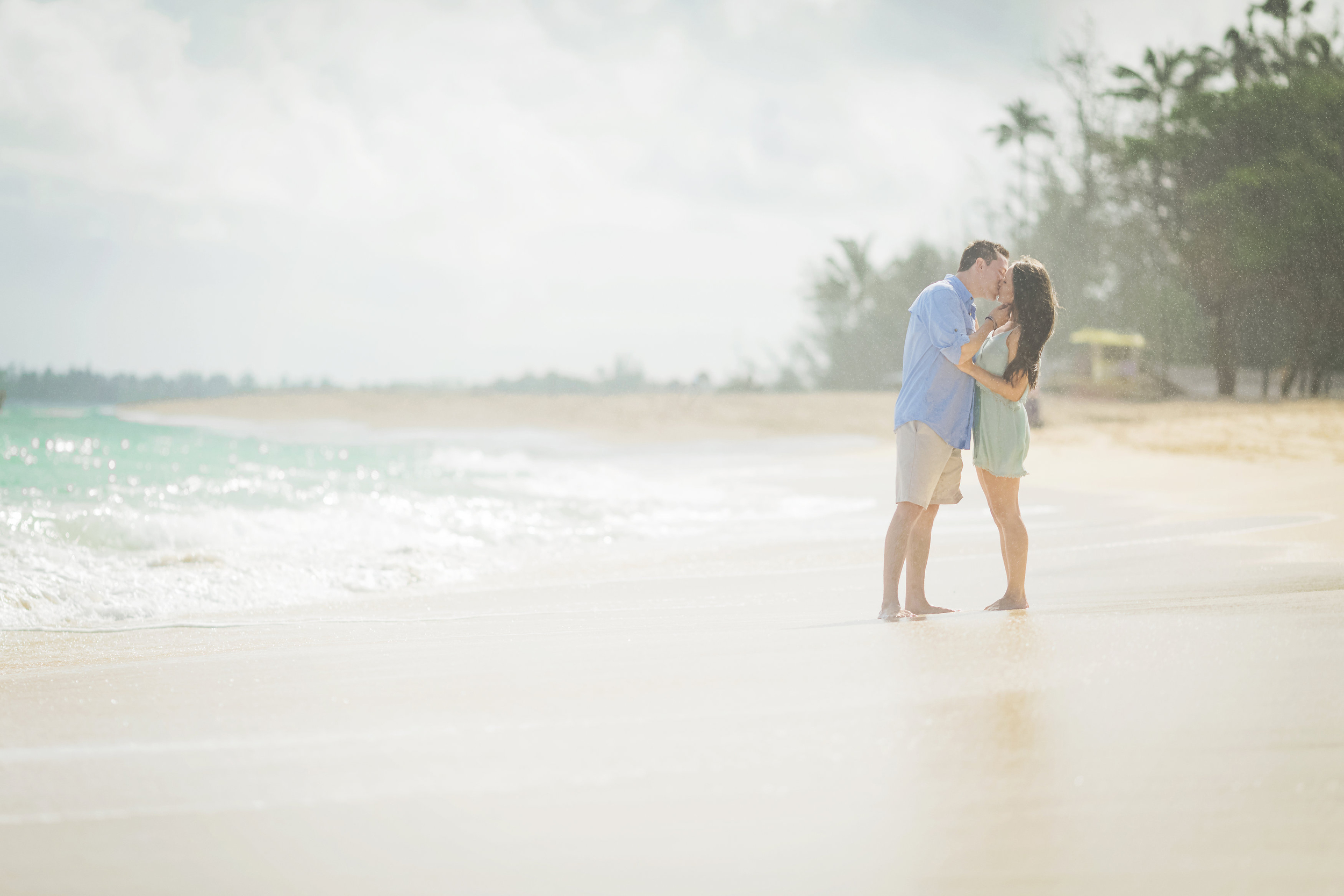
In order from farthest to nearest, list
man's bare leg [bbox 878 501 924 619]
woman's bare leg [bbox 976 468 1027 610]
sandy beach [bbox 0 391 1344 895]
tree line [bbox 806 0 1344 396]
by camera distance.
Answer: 1. tree line [bbox 806 0 1344 396]
2. woman's bare leg [bbox 976 468 1027 610]
3. man's bare leg [bbox 878 501 924 619]
4. sandy beach [bbox 0 391 1344 895]

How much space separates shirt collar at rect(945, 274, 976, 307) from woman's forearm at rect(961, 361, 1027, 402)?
0.19m

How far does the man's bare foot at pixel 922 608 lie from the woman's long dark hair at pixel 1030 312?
0.73 meters

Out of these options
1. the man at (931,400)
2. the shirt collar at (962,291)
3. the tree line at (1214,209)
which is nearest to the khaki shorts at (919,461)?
the man at (931,400)

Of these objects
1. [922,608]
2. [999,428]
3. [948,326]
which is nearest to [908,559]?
[922,608]

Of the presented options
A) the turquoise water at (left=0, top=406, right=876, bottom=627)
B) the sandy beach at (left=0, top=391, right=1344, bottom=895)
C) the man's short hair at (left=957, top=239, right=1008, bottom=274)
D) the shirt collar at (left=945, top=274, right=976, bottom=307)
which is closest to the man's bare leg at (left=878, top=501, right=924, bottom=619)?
the sandy beach at (left=0, top=391, right=1344, bottom=895)

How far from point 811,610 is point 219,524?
415 cm

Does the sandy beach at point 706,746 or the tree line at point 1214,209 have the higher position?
the tree line at point 1214,209

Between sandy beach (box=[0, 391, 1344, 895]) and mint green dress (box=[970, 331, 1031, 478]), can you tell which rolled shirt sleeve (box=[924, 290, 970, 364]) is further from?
sandy beach (box=[0, 391, 1344, 895])

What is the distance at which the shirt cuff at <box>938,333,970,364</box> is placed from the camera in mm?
2838

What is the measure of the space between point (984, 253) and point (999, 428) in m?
0.55

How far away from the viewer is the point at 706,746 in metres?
1.66

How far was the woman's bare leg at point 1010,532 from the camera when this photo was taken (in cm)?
295

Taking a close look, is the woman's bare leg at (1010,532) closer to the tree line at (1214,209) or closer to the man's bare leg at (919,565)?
the man's bare leg at (919,565)

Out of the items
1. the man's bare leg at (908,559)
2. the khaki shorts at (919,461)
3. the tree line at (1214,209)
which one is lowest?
the man's bare leg at (908,559)
